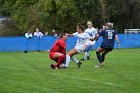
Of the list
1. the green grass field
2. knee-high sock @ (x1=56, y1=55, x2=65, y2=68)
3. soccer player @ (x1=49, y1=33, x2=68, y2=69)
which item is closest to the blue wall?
soccer player @ (x1=49, y1=33, x2=68, y2=69)

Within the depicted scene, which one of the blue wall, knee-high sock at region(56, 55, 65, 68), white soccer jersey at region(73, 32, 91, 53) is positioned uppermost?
white soccer jersey at region(73, 32, 91, 53)

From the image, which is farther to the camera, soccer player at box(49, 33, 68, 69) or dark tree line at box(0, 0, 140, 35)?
dark tree line at box(0, 0, 140, 35)

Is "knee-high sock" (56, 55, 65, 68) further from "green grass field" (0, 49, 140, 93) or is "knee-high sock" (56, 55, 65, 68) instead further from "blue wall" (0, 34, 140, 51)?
"blue wall" (0, 34, 140, 51)

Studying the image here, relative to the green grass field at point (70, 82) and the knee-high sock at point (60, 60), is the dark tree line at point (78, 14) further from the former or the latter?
the green grass field at point (70, 82)

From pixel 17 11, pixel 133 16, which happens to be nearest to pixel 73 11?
pixel 133 16

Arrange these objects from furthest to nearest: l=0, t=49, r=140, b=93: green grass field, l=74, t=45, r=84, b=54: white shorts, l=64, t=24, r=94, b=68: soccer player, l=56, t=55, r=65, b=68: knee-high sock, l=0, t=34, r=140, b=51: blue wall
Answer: l=0, t=34, r=140, b=51: blue wall, l=74, t=45, r=84, b=54: white shorts, l=64, t=24, r=94, b=68: soccer player, l=56, t=55, r=65, b=68: knee-high sock, l=0, t=49, r=140, b=93: green grass field

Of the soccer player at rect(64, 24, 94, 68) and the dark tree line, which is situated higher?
the soccer player at rect(64, 24, 94, 68)

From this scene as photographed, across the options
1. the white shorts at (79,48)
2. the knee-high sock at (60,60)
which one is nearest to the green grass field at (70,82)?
the knee-high sock at (60,60)

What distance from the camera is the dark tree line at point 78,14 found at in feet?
169

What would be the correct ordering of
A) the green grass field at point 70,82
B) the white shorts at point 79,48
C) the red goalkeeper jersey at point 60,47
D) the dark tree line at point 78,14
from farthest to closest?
the dark tree line at point 78,14, the white shorts at point 79,48, the red goalkeeper jersey at point 60,47, the green grass field at point 70,82

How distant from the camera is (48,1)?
172 feet

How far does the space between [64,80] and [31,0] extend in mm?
52984

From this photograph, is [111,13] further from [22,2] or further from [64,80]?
[64,80]

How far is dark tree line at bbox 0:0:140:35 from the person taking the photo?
169ft
